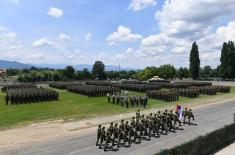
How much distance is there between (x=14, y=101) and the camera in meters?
→ 38.4

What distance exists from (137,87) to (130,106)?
61.5ft

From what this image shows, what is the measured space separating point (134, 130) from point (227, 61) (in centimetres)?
8647

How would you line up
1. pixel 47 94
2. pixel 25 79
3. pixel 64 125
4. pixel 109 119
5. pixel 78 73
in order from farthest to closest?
pixel 78 73 < pixel 25 79 < pixel 47 94 < pixel 109 119 < pixel 64 125

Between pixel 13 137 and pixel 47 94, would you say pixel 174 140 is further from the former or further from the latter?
pixel 47 94

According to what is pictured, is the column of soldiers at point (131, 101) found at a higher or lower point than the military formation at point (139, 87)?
lower

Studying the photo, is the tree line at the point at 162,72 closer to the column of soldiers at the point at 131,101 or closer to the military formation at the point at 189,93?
the military formation at the point at 189,93

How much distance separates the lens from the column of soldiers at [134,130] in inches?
765

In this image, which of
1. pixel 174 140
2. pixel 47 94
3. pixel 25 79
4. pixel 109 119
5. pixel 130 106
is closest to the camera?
pixel 174 140

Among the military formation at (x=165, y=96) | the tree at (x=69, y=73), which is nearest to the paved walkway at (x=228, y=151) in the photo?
the military formation at (x=165, y=96)

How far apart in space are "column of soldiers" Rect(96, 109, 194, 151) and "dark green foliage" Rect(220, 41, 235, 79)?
80.1 m

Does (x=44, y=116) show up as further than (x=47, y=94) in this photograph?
No

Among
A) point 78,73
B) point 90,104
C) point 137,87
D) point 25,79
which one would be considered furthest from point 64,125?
point 78,73

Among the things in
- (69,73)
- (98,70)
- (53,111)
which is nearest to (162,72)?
(98,70)

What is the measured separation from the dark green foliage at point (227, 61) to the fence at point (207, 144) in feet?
272
